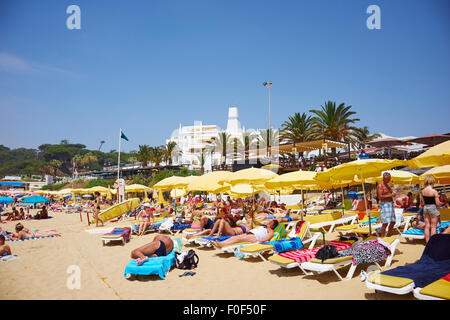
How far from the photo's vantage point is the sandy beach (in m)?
4.64

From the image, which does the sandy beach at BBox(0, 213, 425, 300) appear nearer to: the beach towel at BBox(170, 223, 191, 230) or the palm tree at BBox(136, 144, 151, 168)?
the beach towel at BBox(170, 223, 191, 230)

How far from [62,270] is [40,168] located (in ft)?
321

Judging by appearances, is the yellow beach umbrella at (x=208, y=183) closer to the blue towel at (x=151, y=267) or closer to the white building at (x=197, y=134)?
the blue towel at (x=151, y=267)

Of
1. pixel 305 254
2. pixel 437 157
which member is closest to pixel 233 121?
pixel 305 254

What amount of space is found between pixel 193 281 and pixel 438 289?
3.78 meters

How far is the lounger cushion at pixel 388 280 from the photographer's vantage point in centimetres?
362

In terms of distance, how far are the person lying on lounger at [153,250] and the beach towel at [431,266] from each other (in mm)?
4214

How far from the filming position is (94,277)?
5.92 m

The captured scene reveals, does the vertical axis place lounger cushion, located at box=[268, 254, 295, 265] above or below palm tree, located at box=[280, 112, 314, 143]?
A: below

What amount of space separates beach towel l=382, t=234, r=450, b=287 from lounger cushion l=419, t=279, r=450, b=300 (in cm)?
24

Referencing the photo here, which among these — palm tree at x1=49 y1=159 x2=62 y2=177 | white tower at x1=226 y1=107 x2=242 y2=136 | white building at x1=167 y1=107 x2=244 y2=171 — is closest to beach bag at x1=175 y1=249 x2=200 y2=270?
white building at x1=167 y1=107 x2=244 y2=171

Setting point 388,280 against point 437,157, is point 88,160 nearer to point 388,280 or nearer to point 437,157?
point 437,157
